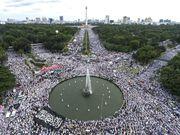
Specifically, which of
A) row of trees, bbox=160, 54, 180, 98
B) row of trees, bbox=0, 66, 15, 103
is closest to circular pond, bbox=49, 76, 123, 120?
row of trees, bbox=0, 66, 15, 103

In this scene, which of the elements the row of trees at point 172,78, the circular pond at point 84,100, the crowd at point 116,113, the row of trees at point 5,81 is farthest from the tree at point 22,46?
the row of trees at point 172,78

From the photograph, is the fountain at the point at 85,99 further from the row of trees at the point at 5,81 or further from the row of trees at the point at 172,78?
the row of trees at the point at 172,78

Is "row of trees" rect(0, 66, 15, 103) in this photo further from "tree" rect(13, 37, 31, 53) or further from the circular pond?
"tree" rect(13, 37, 31, 53)

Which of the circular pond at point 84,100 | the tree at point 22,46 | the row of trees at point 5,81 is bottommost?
the circular pond at point 84,100

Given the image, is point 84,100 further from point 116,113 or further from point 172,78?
point 172,78

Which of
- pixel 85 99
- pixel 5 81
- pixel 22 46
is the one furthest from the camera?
pixel 22 46

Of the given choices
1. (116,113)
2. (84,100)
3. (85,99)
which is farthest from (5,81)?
(116,113)
